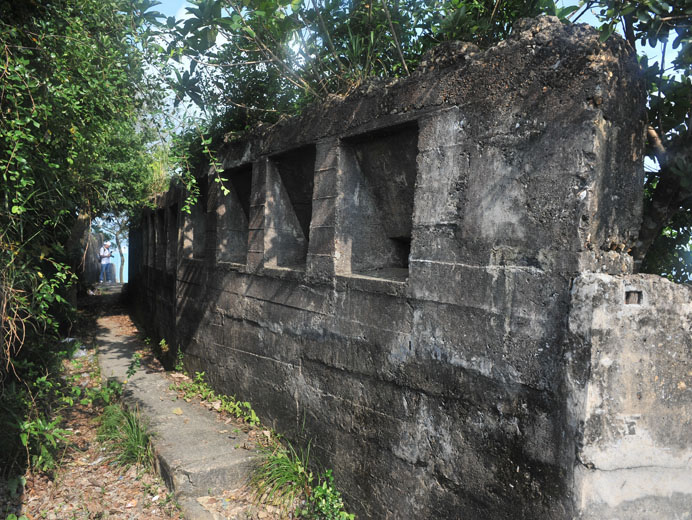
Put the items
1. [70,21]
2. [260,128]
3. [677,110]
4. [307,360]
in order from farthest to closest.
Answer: [260,128], [307,360], [70,21], [677,110]

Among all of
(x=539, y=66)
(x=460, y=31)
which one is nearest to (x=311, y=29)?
(x=460, y=31)

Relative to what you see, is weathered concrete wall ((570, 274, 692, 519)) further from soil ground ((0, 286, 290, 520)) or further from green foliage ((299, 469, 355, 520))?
soil ground ((0, 286, 290, 520))

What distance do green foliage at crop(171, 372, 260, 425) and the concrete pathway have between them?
0.12 metres

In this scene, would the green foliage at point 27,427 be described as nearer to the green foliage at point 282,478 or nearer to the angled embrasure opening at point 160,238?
the green foliage at point 282,478

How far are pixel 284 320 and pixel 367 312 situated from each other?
3.65 feet

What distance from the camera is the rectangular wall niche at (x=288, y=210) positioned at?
474 cm

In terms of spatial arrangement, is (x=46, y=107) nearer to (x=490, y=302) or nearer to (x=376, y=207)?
(x=376, y=207)

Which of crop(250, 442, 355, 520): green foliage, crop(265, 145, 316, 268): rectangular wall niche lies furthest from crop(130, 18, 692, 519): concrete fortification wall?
crop(265, 145, 316, 268): rectangular wall niche

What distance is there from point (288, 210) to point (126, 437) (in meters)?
2.63

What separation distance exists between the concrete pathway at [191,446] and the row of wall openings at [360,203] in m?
1.64

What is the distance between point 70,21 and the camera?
12.4 feet

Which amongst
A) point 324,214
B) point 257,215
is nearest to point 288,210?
point 257,215

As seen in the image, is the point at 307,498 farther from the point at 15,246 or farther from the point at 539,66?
the point at 539,66

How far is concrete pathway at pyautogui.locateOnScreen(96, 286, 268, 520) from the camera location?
382 cm
